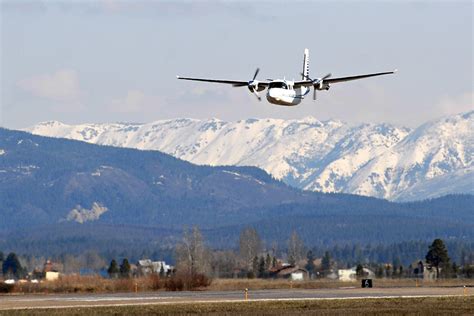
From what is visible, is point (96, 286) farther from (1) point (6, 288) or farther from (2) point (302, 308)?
(2) point (302, 308)

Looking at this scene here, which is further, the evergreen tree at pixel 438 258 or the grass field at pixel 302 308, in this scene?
the evergreen tree at pixel 438 258

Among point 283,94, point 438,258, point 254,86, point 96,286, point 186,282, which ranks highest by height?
point 254,86

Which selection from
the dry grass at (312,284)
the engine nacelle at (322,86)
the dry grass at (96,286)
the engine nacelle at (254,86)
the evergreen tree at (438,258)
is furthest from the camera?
the evergreen tree at (438,258)

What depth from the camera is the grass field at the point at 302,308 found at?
8494 centimetres

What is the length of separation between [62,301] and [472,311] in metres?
32.9

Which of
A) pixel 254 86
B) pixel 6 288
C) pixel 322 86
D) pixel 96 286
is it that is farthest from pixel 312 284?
pixel 254 86

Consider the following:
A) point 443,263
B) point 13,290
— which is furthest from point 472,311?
point 443,263

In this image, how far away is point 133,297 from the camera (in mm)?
108438

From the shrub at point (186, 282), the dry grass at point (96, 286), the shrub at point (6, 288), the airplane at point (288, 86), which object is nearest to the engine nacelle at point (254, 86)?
the airplane at point (288, 86)

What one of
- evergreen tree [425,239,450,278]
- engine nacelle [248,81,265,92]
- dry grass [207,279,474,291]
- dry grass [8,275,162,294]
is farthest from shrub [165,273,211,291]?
evergreen tree [425,239,450,278]

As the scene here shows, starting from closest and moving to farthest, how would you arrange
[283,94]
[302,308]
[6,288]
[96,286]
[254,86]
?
[302,308] < [283,94] < [254,86] < [6,288] < [96,286]

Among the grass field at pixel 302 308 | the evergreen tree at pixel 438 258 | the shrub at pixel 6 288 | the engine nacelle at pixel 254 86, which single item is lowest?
the grass field at pixel 302 308

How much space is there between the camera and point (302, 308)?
294 feet

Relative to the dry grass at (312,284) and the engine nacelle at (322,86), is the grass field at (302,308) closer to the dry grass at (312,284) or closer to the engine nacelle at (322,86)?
the engine nacelle at (322,86)
